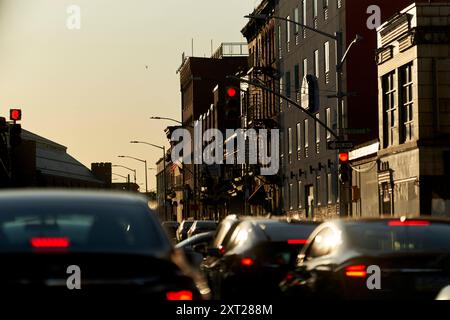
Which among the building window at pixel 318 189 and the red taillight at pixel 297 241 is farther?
the building window at pixel 318 189

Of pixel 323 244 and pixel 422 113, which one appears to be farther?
pixel 422 113

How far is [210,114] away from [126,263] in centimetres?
10908

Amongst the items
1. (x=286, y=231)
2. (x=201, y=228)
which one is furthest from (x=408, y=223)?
(x=201, y=228)

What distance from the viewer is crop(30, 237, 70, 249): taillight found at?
764 centimetres

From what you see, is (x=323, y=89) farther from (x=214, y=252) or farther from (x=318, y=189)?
(x=214, y=252)

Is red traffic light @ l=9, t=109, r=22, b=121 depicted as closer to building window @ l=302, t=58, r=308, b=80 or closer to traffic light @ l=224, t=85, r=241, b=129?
traffic light @ l=224, t=85, r=241, b=129

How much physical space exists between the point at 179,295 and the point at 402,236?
4.49 metres

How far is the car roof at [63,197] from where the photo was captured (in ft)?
27.7

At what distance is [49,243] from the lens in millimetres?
7715

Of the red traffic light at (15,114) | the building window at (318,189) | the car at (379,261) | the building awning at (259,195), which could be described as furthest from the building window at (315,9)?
the car at (379,261)

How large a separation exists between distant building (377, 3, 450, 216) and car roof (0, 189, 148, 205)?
3454 cm

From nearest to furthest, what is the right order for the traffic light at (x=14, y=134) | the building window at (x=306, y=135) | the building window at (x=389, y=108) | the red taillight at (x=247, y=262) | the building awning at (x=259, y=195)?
the red taillight at (x=247, y=262)
the traffic light at (x=14, y=134)
the building window at (x=389, y=108)
the building window at (x=306, y=135)
the building awning at (x=259, y=195)

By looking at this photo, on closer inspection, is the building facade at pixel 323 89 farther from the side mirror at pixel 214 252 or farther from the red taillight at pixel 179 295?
the red taillight at pixel 179 295

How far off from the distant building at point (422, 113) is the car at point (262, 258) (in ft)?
88.7
